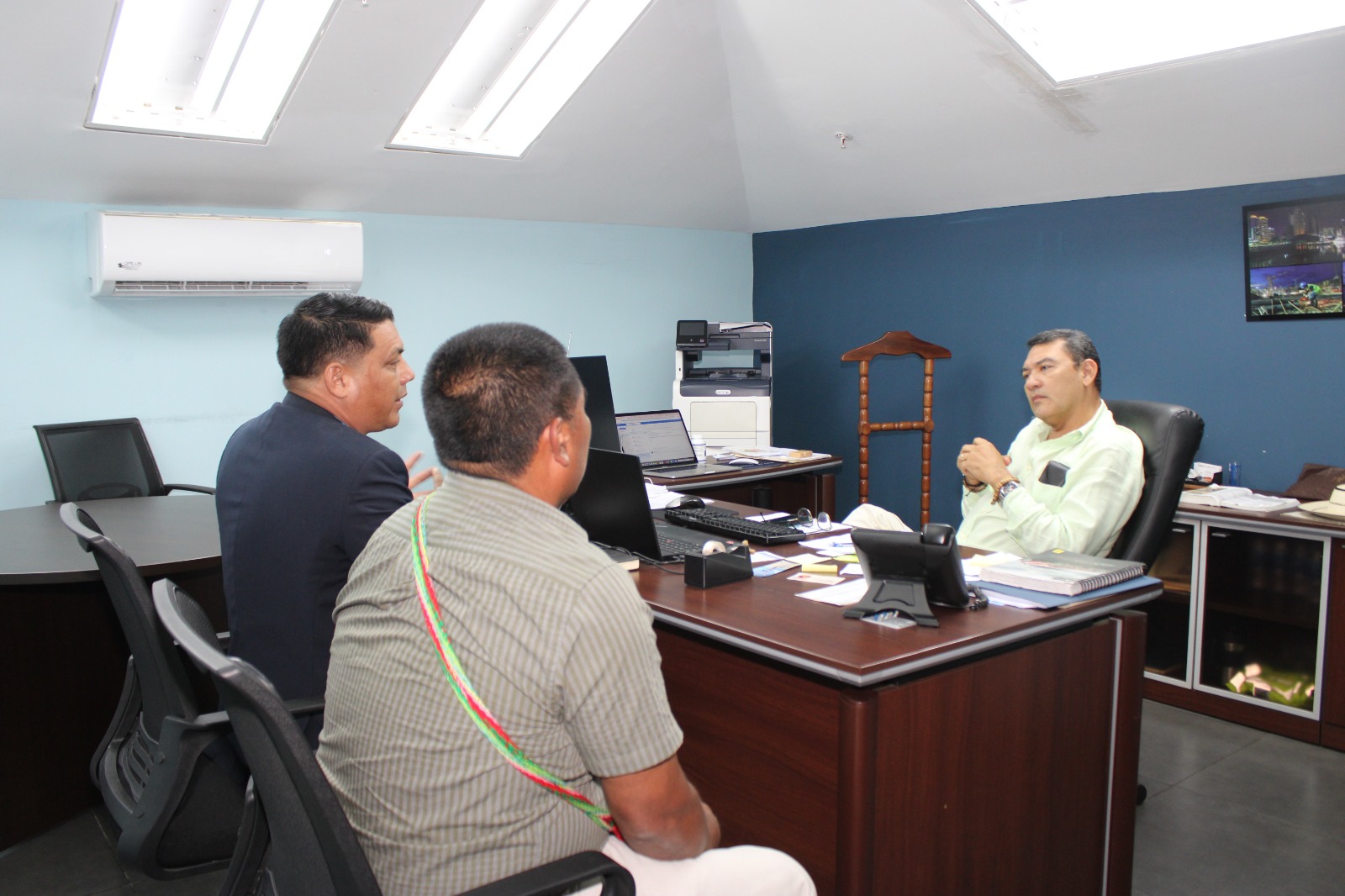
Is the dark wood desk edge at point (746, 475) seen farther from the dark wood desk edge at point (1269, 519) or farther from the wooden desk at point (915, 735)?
the wooden desk at point (915, 735)

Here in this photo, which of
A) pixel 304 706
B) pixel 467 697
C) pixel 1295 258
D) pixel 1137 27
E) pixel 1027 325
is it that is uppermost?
pixel 1137 27

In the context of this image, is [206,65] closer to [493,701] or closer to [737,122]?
[737,122]

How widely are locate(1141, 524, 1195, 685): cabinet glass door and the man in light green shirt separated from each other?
101 centimetres

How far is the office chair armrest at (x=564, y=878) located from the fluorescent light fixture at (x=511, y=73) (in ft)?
10.5

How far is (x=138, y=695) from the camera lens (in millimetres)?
2020

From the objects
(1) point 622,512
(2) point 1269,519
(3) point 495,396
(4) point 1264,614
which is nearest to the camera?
(3) point 495,396

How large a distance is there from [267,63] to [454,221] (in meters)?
1.32

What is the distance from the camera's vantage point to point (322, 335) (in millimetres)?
2066

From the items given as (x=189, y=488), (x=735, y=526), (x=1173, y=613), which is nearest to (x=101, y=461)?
(x=189, y=488)

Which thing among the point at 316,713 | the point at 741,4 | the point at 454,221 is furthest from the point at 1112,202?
the point at 316,713

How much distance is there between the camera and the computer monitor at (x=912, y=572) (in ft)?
6.01

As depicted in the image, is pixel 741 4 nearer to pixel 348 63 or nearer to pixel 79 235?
pixel 348 63

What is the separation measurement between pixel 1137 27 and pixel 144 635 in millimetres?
3687

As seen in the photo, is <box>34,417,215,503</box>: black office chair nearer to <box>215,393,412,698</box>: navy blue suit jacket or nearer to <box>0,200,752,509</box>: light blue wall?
<box>0,200,752,509</box>: light blue wall
